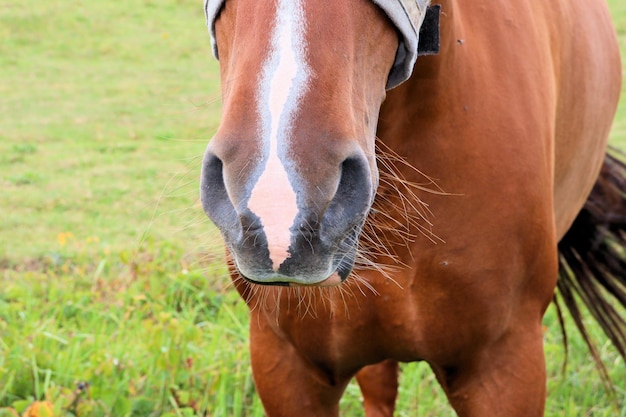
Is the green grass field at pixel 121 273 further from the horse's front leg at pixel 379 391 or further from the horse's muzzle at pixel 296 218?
the horse's muzzle at pixel 296 218

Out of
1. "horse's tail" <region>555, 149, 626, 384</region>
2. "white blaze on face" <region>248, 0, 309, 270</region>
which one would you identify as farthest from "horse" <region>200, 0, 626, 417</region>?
"horse's tail" <region>555, 149, 626, 384</region>

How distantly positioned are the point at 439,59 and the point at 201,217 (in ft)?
1.83

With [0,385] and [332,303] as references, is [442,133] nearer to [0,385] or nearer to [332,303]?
[332,303]

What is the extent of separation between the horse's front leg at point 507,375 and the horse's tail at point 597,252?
1335 mm

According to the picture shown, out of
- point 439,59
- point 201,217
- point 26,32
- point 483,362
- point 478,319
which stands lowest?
point 26,32

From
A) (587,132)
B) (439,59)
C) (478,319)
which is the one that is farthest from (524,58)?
(587,132)

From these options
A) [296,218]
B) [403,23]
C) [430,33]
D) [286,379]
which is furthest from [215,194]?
[286,379]

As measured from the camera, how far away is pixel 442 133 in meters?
1.72

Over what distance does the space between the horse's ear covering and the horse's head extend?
27 centimetres

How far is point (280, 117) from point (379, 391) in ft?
6.21

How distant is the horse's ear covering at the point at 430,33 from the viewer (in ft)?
5.06

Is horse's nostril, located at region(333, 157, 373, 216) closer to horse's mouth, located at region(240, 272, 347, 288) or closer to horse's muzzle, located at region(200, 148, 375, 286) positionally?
horse's muzzle, located at region(200, 148, 375, 286)

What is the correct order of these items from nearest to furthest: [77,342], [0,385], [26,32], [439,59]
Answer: [439,59] → [0,385] → [77,342] → [26,32]

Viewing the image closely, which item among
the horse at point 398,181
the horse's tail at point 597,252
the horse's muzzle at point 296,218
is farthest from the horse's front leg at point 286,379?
the horse's tail at point 597,252
